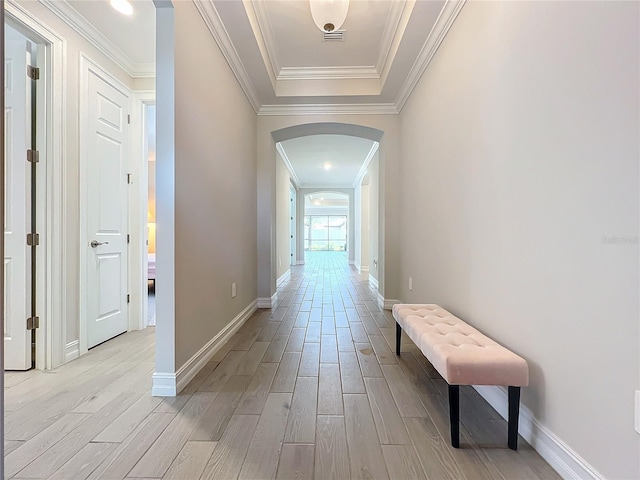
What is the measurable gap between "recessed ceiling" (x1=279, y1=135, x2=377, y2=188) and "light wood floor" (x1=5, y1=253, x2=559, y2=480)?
12.9 feet

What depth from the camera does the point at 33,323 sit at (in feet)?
6.80

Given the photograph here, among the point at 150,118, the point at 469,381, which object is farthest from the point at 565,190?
the point at 150,118

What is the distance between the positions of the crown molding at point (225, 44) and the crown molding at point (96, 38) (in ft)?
2.62

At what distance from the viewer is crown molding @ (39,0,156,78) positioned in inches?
81.6

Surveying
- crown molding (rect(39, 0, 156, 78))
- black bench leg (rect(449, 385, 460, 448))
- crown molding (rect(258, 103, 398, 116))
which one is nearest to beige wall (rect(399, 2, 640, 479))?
black bench leg (rect(449, 385, 460, 448))

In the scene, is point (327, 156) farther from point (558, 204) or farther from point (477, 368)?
point (477, 368)

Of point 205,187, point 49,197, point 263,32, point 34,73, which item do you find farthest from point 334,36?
point 49,197

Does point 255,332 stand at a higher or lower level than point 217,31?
lower

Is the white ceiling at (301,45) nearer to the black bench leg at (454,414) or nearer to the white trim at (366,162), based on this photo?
the white trim at (366,162)

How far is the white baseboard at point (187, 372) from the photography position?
5.72ft

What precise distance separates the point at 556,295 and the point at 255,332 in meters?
2.42

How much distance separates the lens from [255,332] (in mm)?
2912

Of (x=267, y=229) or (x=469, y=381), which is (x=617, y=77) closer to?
(x=469, y=381)

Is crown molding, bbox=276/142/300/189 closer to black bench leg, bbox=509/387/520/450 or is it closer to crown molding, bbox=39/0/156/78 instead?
crown molding, bbox=39/0/156/78
